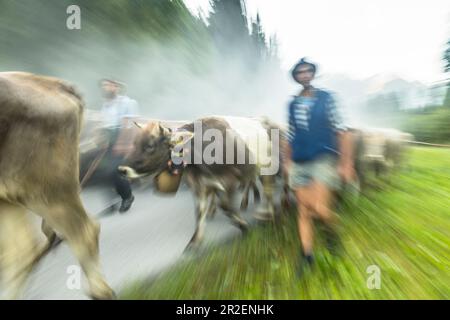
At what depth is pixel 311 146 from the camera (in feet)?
8.90

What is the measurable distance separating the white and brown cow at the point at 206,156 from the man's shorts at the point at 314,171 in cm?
87

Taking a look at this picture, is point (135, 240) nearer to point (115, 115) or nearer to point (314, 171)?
point (115, 115)

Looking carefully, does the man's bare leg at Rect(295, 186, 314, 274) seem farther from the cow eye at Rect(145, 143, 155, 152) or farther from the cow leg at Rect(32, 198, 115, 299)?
the cow leg at Rect(32, 198, 115, 299)

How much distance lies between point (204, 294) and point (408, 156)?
3.54m

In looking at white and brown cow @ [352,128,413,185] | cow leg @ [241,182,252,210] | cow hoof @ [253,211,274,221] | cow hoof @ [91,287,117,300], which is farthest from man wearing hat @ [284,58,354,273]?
white and brown cow @ [352,128,413,185]

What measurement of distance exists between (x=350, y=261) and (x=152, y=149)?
73.0 inches

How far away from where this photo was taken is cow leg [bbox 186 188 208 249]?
3.23 meters

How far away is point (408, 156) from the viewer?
15.6ft

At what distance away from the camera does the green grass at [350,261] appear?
2.46 metres

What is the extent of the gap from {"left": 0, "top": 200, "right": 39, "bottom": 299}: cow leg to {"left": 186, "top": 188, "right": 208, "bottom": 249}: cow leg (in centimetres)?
Answer: 126

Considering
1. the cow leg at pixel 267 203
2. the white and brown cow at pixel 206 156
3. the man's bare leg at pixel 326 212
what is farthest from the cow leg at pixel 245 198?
the man's bare leg at pixel 326 212

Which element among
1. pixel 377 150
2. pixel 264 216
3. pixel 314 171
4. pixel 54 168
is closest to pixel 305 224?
pixel 314 171
